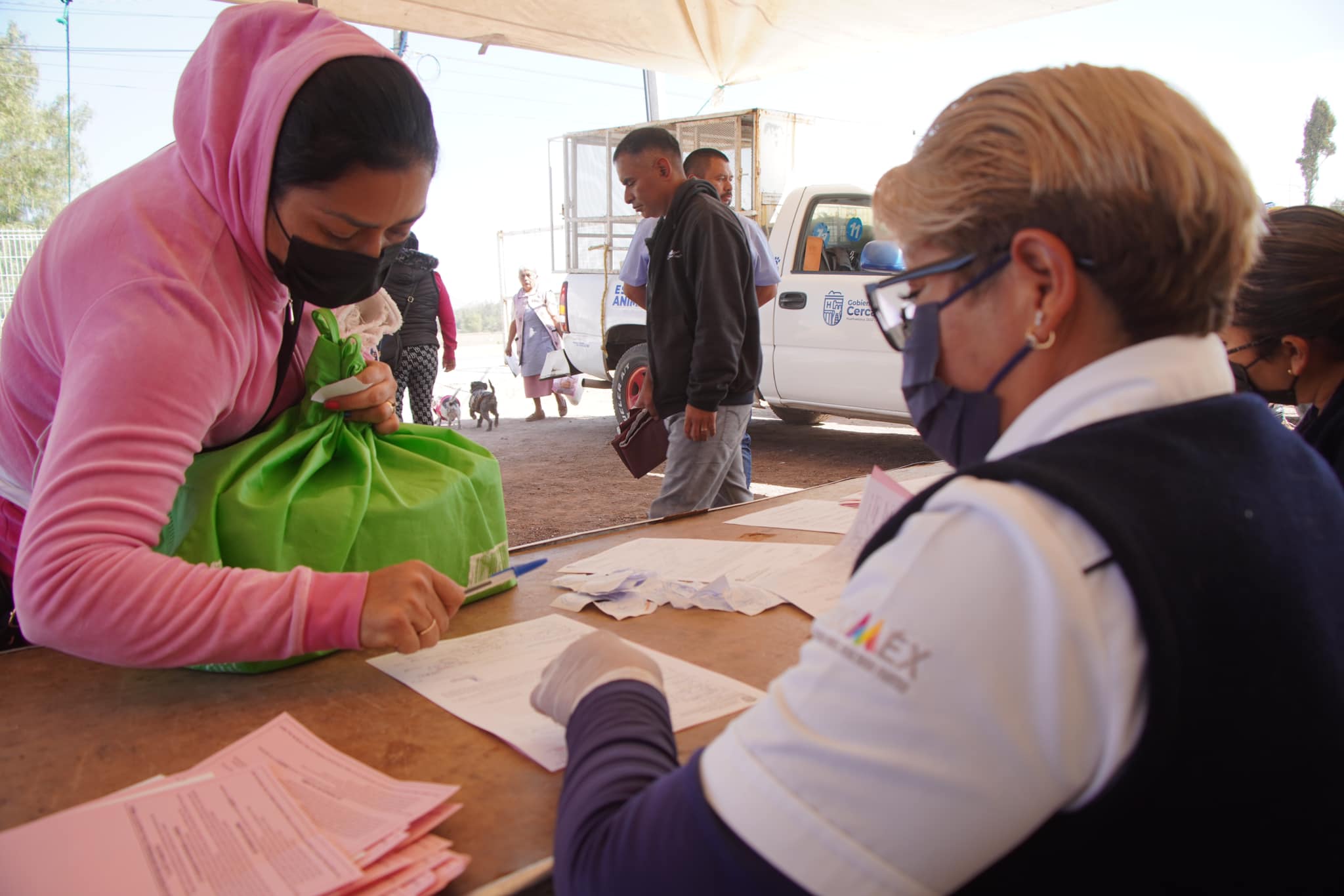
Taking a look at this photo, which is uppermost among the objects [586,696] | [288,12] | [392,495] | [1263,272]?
[288,12]

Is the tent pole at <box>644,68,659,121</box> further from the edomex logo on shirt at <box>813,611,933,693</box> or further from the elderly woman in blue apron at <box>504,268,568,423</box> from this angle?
the edomex logo on shirt at <box>813,611,933,693</box>

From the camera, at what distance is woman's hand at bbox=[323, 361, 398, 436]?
1450 millimetres

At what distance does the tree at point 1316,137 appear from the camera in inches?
199

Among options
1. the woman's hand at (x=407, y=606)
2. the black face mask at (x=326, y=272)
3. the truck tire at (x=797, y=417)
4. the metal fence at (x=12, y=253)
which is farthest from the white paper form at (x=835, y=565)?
the metal fence at (x=12, y=253)

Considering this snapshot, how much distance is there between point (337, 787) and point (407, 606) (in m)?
0.24

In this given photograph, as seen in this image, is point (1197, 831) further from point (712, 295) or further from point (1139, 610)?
point (712, 295)

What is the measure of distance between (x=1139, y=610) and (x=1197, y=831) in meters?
0.18

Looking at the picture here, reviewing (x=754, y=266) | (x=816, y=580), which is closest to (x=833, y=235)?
(x=754, y=266)

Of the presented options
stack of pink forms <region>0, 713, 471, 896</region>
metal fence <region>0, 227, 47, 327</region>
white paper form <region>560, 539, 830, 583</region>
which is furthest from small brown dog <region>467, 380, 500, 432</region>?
stack of pink forms <region>0, 713, 471, 896</region>

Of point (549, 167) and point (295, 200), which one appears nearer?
point (295, 200)

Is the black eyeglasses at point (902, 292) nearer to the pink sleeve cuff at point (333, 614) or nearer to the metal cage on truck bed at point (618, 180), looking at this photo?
the pink sleeve cuff at point (333, 614)

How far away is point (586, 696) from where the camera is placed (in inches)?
38.9

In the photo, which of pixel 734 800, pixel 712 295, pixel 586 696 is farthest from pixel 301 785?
pixel 712 295

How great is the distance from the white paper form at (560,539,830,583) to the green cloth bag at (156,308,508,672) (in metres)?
0.29
